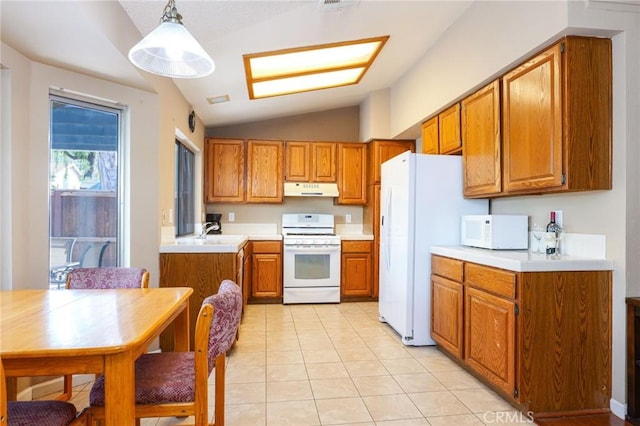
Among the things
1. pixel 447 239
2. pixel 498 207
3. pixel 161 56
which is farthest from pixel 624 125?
pixel 161 56

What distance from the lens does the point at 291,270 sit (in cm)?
455

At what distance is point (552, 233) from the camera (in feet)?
7.73

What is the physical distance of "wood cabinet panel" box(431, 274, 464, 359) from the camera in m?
2.62

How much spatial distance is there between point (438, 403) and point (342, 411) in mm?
598

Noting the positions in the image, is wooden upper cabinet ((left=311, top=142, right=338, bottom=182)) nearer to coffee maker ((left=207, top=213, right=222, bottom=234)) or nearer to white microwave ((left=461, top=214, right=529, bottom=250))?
coffee maker ((left=207, top=213, right=222, bottom=234))

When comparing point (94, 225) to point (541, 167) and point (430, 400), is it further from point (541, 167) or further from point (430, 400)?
point (541, 167)

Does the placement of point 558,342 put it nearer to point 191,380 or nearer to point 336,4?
point 191,380

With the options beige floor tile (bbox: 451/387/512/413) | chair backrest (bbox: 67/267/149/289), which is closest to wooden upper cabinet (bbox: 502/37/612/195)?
beige floor tile (bbox: 451/387/512/413)

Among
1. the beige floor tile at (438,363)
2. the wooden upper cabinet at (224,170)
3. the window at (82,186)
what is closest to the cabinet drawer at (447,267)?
the beige floor tile at (438,363)

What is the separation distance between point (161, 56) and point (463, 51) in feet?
7.89

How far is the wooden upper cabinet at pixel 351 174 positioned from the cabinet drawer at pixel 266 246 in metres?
1.08

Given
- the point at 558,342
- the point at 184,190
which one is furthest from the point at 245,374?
the point at 184,190

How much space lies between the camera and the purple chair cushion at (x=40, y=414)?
1.18m

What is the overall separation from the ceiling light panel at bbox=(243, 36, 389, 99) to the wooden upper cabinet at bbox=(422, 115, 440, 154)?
2.86 feet
